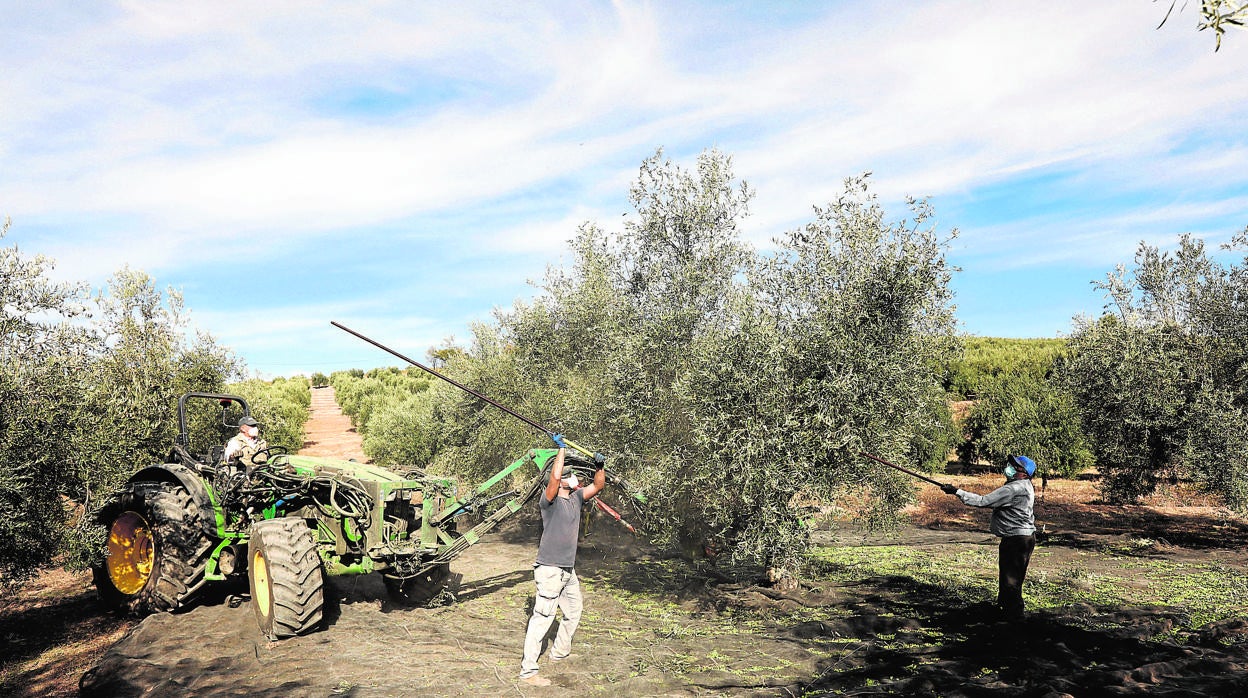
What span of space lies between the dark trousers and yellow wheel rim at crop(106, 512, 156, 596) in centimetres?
1109

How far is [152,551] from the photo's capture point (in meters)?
Result: 10.2

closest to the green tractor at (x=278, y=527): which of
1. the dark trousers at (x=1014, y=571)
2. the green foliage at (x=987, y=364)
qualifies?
the dark trousers at (x=1014, y=571)

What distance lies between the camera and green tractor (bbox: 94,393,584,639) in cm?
891

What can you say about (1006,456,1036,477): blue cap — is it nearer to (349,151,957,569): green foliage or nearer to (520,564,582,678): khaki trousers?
(349,151,957,569): green foliage

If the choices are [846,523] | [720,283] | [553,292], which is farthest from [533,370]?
[846,523]

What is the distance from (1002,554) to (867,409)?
2.43 m

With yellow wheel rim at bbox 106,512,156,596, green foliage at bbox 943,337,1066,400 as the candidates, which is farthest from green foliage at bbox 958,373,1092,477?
yellow wheel rim at bbox 106,512,156,596

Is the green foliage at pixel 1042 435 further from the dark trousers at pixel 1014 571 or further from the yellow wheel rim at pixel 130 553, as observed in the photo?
the yellow wheel rim at pixel 130 553

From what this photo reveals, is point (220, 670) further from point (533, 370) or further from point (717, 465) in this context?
point (533, 370)

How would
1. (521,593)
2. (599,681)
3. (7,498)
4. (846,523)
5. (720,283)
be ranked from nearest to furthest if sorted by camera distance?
(599,681), (7,498), (521,593), (720,283), (846,523)

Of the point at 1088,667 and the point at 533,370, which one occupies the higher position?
the point at 533,370

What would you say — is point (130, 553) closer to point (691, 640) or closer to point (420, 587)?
point (420, 587)

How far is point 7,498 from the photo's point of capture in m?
8.93

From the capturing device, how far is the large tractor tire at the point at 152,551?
A: 9469mm
